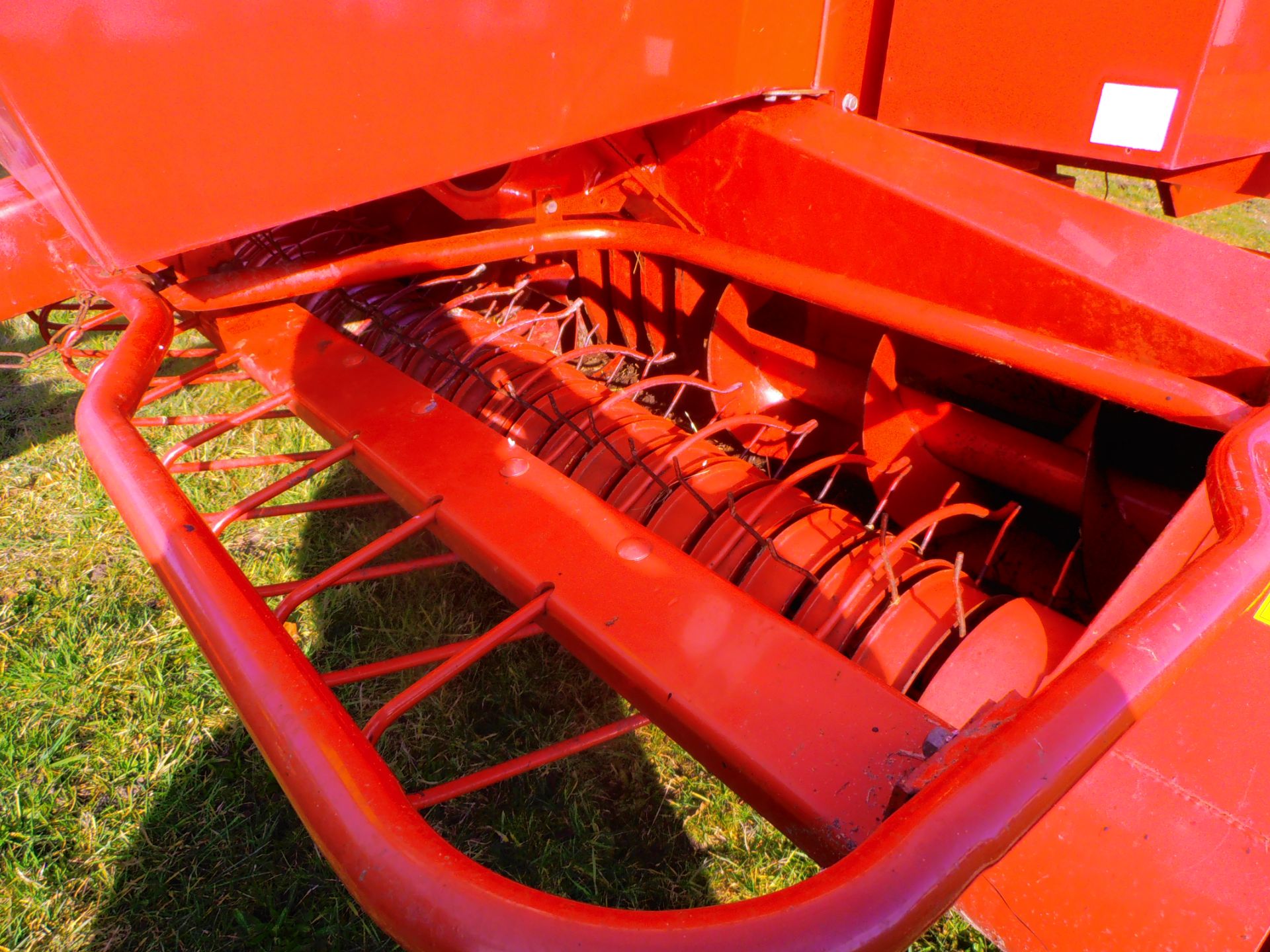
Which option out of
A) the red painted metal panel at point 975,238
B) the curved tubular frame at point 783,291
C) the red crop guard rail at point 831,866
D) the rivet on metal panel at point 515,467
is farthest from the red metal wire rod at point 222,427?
the red painted metal panel at point 975,238

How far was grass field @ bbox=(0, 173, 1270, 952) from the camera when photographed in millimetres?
1773

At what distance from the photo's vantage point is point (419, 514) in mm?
1531

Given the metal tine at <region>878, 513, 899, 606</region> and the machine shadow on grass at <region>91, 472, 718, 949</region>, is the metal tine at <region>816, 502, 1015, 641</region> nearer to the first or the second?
the metal tine at <region>878, 513, 899, 606</region>

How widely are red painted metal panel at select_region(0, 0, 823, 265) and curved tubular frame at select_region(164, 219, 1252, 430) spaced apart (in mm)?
423

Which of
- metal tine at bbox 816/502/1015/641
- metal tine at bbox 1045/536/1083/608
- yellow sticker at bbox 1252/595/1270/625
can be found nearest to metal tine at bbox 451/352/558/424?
metal tine at bbox 816/502/1015/641

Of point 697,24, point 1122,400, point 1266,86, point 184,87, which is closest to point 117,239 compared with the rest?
point 184,87

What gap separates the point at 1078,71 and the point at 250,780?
237cm

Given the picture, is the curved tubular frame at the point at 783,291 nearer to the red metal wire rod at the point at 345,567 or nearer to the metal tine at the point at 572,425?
the metal tine at the point at 572,425

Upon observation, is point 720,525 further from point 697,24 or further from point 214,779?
point 214,779

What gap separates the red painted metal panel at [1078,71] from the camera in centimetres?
154

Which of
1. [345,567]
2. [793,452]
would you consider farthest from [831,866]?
[793,452]

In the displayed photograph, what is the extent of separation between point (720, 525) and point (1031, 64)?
114 cm

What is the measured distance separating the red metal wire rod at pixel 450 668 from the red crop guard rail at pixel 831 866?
0.13 metres

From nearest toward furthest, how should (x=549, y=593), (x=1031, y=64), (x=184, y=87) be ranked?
(x=184, y=87), (x=549, y=593), (x=1031, y=64)
